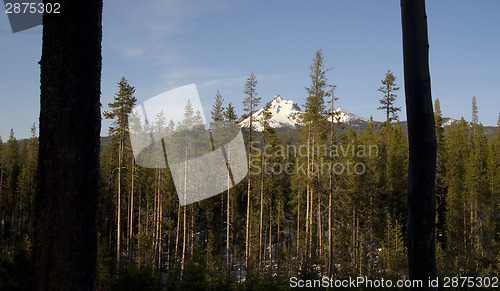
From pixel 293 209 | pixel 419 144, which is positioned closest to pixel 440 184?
pixel 293 209

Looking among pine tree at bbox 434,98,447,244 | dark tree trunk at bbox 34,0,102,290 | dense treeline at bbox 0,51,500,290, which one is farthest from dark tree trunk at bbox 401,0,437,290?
pine tree at bbox 434,98,447,244

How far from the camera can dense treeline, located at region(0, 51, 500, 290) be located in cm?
1606

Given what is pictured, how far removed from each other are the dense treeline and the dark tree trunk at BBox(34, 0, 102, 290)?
10259 mm

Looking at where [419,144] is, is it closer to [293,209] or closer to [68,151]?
[68,151]

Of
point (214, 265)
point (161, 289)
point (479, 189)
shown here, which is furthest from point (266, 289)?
point (479, 189)

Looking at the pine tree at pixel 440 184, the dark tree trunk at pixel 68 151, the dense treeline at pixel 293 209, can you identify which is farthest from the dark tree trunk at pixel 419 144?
the pine tree at pixel 440 184

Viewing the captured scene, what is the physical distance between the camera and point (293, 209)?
3541 cm

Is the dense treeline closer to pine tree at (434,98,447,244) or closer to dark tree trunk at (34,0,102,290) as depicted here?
pine tree at (434,98,447,244)

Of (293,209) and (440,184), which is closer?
(293,209)

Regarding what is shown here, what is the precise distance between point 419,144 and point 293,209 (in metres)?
33.3

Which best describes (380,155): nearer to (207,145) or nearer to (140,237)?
(207,145)

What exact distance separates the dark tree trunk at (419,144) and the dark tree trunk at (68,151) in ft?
7.68

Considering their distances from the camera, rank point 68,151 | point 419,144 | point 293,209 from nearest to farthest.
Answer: point 68,151
point 419,144
point 293,209

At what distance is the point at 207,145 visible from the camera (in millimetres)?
28469
